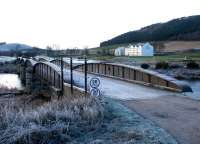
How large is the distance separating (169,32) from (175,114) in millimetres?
165018

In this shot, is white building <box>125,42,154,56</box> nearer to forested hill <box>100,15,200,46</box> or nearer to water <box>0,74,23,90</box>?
forested hill <box>100,15,200,46</box>

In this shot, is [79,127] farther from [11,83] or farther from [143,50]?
[143,50]

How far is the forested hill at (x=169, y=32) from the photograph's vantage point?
16388 centimetres

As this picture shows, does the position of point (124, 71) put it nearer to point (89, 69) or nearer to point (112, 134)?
point (89, 69)

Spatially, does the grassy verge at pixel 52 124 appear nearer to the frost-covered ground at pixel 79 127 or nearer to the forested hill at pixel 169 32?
the frost-covered ground at pixel 79 127

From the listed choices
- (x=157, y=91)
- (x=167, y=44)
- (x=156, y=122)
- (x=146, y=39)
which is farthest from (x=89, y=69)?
(x=146, y=39)

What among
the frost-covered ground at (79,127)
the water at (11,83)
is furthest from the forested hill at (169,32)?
the frost-covered ground at (79,127)

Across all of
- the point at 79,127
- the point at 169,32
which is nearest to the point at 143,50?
the point at 169,32

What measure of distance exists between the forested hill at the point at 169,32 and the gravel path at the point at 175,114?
14203 cm

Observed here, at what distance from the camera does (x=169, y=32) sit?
173875 millimetres

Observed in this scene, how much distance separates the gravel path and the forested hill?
142m

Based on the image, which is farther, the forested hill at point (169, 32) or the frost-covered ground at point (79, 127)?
the forested hill at point (169, 32)

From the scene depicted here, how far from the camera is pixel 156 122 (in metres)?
10.9

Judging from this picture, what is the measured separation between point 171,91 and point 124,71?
837cm
